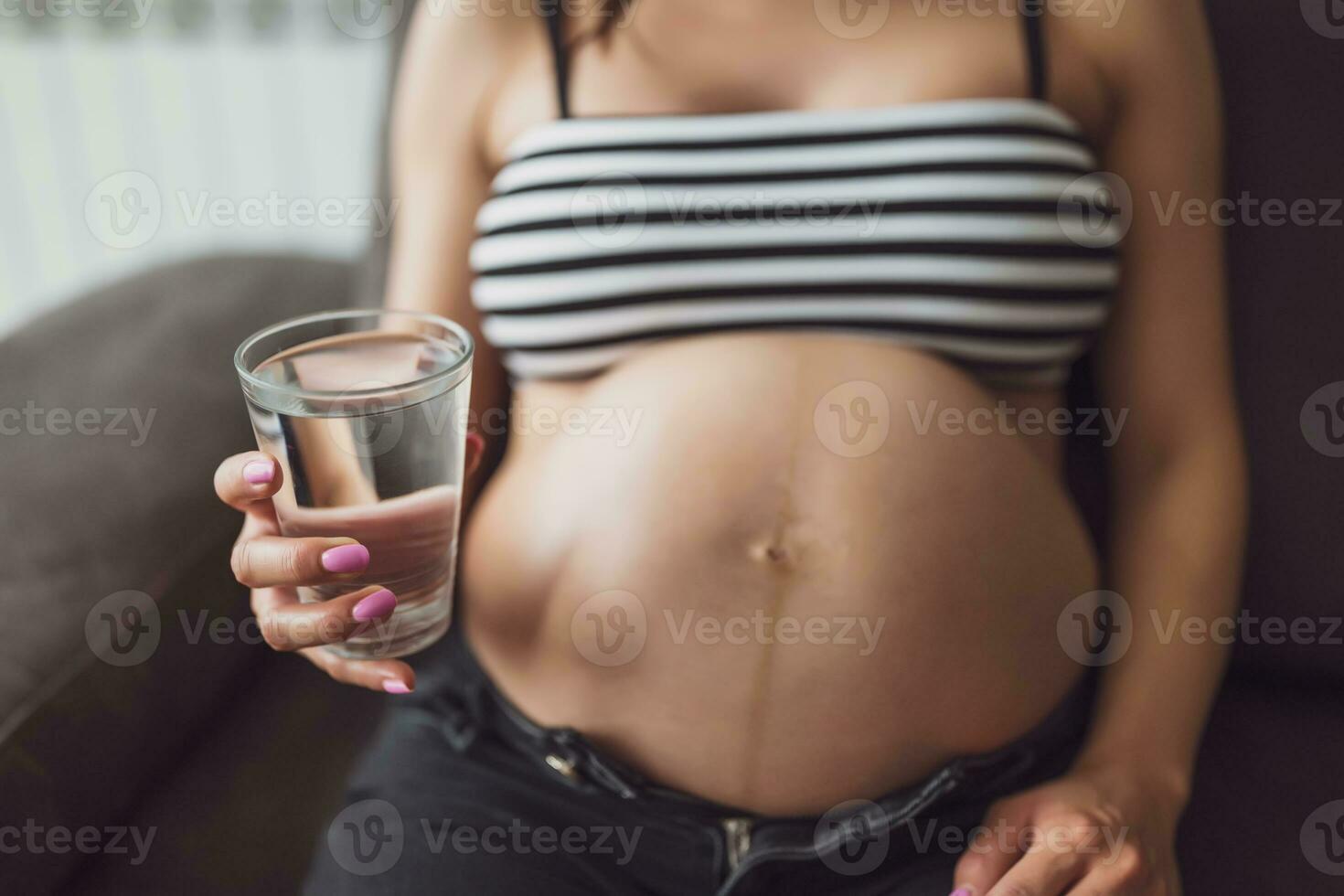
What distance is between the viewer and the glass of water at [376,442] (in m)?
0.49

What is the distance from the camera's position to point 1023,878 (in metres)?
0.58

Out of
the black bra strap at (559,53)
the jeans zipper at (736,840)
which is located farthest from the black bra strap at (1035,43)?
the jeans zipper at (736,840)

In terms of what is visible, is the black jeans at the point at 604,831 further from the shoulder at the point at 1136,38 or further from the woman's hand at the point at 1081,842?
the shoulder at the point at 1136,38

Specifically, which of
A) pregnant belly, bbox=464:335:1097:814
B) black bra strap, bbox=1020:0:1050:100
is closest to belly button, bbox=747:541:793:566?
pregnant belly, bbox=464:335:1097:814

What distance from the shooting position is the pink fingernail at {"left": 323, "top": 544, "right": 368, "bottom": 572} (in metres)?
0.51

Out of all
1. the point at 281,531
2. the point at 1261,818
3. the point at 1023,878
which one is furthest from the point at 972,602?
the point at 281,531

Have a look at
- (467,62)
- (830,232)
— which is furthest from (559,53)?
(830,232)

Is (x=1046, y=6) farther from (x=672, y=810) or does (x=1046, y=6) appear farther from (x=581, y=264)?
(x=672, y=810)

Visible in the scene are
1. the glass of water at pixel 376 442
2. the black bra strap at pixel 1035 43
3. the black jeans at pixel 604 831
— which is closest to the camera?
the glass of water at pixel 376 442

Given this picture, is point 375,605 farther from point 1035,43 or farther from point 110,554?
point 1035,43

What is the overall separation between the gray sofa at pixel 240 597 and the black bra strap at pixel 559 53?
0.82 feet

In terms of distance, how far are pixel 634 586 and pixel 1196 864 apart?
16.6 inches

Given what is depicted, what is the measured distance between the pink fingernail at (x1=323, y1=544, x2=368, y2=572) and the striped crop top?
254 mm

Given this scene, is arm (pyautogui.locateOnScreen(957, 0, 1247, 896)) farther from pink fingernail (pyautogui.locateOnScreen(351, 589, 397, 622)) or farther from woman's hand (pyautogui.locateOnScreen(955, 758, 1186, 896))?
pink fingernail (pyautogui.locateOnScreen(351, 589, 397, 622))
